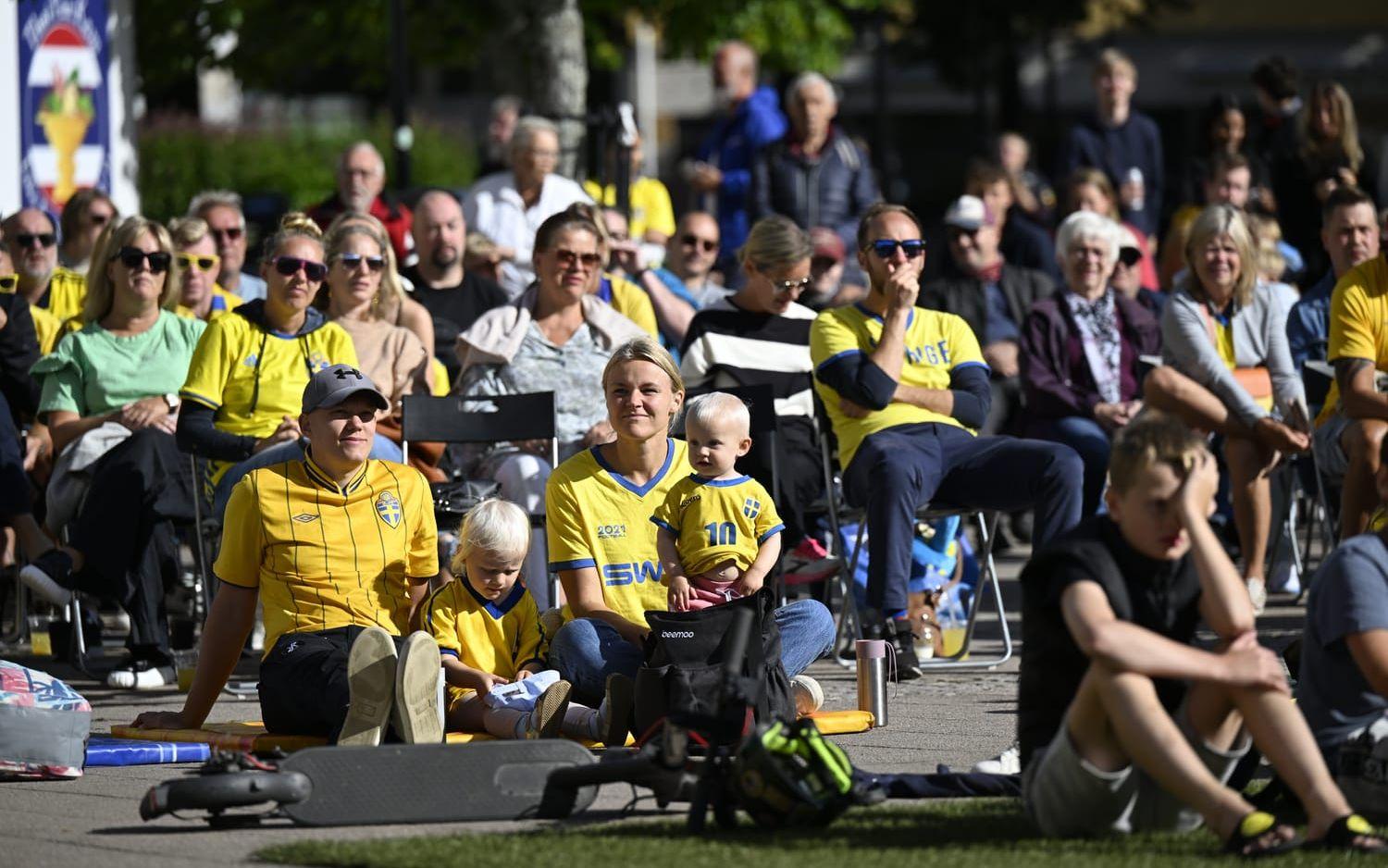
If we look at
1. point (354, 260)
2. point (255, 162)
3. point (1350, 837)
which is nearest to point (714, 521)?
point (1350, 837)

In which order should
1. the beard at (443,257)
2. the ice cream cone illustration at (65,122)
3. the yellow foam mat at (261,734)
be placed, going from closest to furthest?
the yellow foam mat at (261,734) < the beard at (443,257) < the ice cream cone illustration at (65,122)

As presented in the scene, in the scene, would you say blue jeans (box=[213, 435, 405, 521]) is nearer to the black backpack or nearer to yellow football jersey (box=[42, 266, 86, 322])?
the black backpack

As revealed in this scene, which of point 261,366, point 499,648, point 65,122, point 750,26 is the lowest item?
point 499,648

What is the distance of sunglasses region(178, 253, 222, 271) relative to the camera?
35.3 ft

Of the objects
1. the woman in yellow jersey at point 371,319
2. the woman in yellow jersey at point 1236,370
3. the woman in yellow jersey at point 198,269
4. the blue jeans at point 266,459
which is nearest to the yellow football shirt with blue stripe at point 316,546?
the blue jeans at point 266,459

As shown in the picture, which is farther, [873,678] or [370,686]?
[873,678]

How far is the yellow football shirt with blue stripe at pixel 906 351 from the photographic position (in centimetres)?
909

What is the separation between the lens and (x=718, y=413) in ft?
24.4

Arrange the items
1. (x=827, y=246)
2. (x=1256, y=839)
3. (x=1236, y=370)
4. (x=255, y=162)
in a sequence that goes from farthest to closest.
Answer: (x=255, y=162)
(x=827, y=246)
(x=1236, y=370)
(x=1256, y=839)

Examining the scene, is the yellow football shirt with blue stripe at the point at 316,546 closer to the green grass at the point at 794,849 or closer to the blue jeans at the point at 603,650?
the blue jeans at the point at 603,650

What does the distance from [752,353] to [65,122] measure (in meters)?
6.51

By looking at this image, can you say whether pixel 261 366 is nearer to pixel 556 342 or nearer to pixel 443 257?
pixel 556 342

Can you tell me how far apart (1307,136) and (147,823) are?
917 cm

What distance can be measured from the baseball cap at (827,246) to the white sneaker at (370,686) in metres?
5.39
